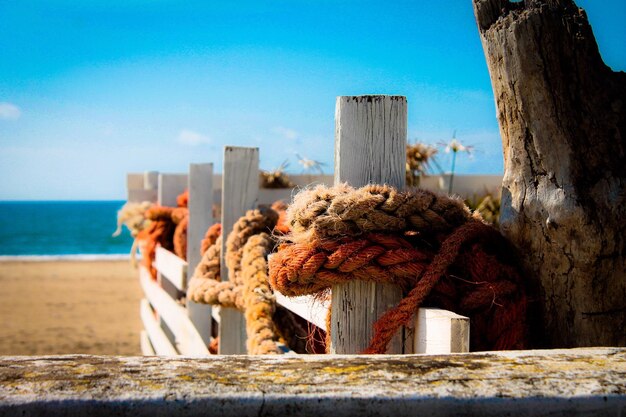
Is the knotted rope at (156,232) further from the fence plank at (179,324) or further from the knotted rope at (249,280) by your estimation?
the knotted rope at (249,280)

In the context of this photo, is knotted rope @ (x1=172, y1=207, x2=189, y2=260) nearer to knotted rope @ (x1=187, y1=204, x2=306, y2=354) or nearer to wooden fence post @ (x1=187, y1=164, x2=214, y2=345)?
wooden fence post @ (x1=187, y1=164, x2=214, y2=345)

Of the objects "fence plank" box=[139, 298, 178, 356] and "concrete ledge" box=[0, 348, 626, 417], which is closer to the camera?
"concrete ledge" box=[0, 348, 626, 417]

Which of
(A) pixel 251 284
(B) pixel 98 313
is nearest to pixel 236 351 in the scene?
(A) pixel 251 284

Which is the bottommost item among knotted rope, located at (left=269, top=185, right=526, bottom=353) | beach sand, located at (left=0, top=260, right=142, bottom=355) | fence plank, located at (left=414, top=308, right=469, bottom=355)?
beach sand, located at (left=0, top=260, right=142, bottom=355)

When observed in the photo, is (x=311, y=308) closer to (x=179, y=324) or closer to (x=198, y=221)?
(x=198, y=221)

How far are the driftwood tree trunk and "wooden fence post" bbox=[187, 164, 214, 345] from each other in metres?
3.48

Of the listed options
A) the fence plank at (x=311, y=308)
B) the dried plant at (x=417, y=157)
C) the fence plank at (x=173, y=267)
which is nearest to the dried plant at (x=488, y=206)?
the dried plant at (x=417, y=157)

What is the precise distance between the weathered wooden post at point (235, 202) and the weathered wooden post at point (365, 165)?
1974mm

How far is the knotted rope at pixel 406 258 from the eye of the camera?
1.96 meters

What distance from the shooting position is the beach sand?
11.1 metres

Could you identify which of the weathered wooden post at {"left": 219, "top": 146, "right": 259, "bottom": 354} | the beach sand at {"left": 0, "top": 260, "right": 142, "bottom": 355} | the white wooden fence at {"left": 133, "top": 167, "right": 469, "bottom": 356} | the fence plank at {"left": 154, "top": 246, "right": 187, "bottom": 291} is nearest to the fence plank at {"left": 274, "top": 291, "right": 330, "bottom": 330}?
the white wooden fence at {"left": 133, "top": 167, "right": 469, "bottom": 356}

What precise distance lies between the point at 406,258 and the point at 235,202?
90.6 inches

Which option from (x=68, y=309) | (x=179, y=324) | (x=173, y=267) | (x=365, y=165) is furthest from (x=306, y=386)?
(x=68, y=309)

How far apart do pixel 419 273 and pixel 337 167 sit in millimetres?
462
